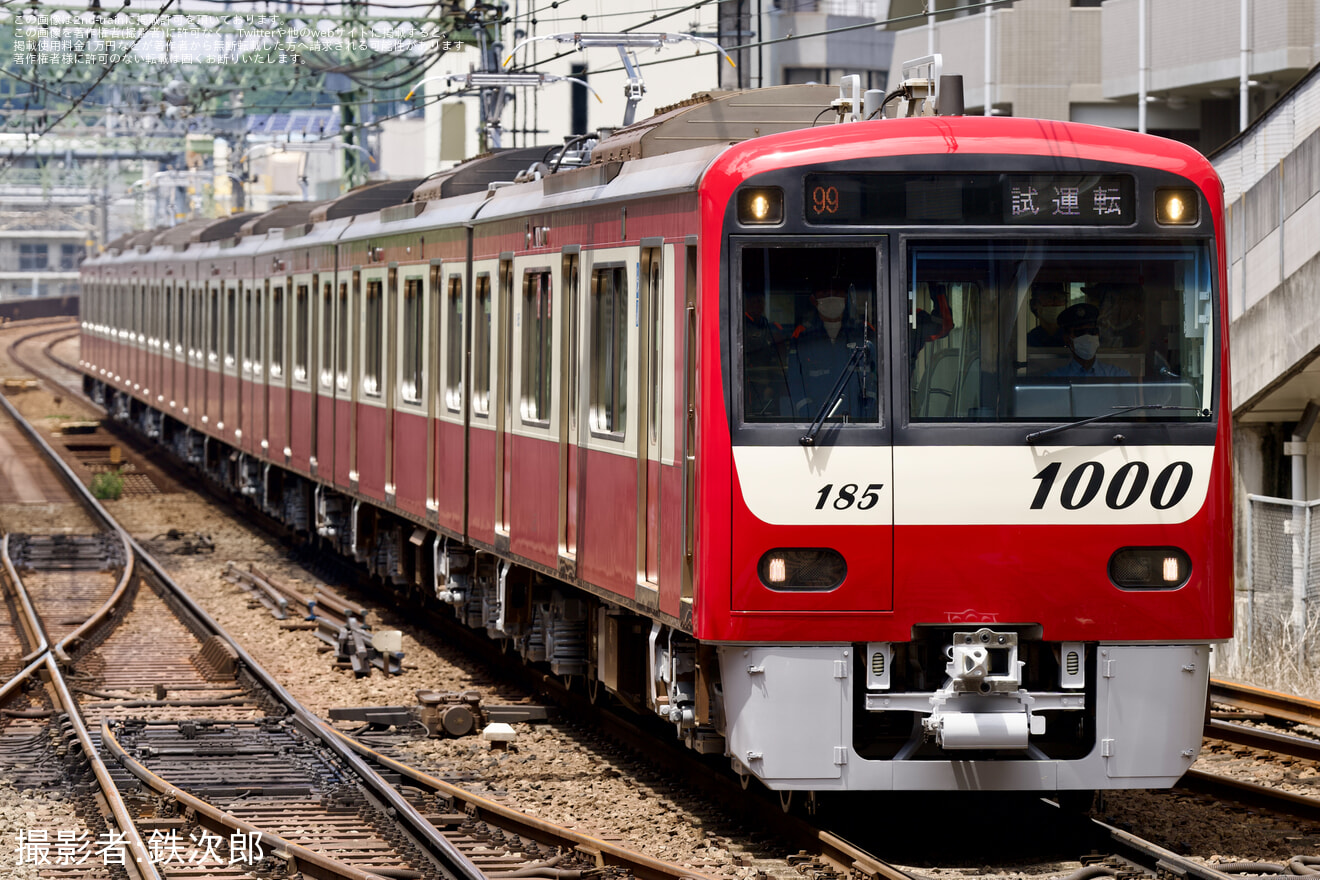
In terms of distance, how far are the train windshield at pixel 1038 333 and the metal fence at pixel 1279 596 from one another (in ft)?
19.9

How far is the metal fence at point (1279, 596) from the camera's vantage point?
44.9ft

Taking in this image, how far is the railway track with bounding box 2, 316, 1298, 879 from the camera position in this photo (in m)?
7.94

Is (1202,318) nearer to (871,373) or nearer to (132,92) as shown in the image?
(871,373)

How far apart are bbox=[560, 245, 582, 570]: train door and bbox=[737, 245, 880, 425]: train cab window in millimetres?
2301

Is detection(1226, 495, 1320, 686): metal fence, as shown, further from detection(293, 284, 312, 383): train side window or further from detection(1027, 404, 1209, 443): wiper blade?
detection(293, 284, 312, 383): train side window

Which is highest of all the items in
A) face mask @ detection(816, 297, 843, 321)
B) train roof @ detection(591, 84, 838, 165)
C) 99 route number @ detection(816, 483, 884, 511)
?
train roof @ detection(591, 84, 838, 165)

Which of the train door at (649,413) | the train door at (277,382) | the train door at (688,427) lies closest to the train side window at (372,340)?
the train door at (277,382)

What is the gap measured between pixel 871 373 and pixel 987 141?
1.04m

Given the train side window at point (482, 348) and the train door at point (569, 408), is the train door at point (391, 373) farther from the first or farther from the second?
the train door at point (569, 408)

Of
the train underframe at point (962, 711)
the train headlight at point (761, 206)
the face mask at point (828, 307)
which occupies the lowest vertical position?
the train underframe at point (962, 711)

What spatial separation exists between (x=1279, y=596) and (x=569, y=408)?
6437 millimetres

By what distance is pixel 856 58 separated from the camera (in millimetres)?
43906

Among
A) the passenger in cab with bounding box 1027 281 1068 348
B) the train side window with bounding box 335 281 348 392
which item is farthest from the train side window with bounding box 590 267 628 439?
the train side window with bounding box 335 281 348 392

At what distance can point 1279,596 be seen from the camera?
1444cm
